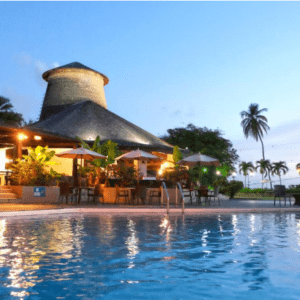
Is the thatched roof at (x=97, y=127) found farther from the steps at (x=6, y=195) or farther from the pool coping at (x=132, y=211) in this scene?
the pool coping at (x=132, y=211)

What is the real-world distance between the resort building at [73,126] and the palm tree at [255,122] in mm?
27634

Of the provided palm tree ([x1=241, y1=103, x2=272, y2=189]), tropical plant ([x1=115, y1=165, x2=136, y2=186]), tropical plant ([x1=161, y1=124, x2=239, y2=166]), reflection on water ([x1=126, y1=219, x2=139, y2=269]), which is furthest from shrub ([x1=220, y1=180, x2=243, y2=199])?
palm tree ([x1=241, y1=103, x2=272, y2=189])

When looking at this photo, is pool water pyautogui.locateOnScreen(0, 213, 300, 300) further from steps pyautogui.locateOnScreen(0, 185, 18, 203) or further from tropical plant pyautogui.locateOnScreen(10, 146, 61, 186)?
tropical plant pyautogui.locateOnScreen(10, 146, 61, 186)

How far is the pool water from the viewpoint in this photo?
4.53 metres

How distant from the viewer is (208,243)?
808 centimetres

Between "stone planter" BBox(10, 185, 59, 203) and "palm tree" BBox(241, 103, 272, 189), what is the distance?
49936 millimetres

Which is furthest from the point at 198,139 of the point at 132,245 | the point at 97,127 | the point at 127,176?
the point at 132,245

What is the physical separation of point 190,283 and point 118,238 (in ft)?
12.4

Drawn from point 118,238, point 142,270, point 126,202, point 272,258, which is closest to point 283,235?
point 272,258

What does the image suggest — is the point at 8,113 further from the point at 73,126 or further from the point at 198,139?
the point at 198,139

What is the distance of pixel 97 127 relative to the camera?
111ft

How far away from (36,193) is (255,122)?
167 feet

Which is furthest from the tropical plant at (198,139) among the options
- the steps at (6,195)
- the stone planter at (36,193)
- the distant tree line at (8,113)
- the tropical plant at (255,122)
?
the steps at (6,195)

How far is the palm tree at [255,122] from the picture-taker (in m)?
63.9
